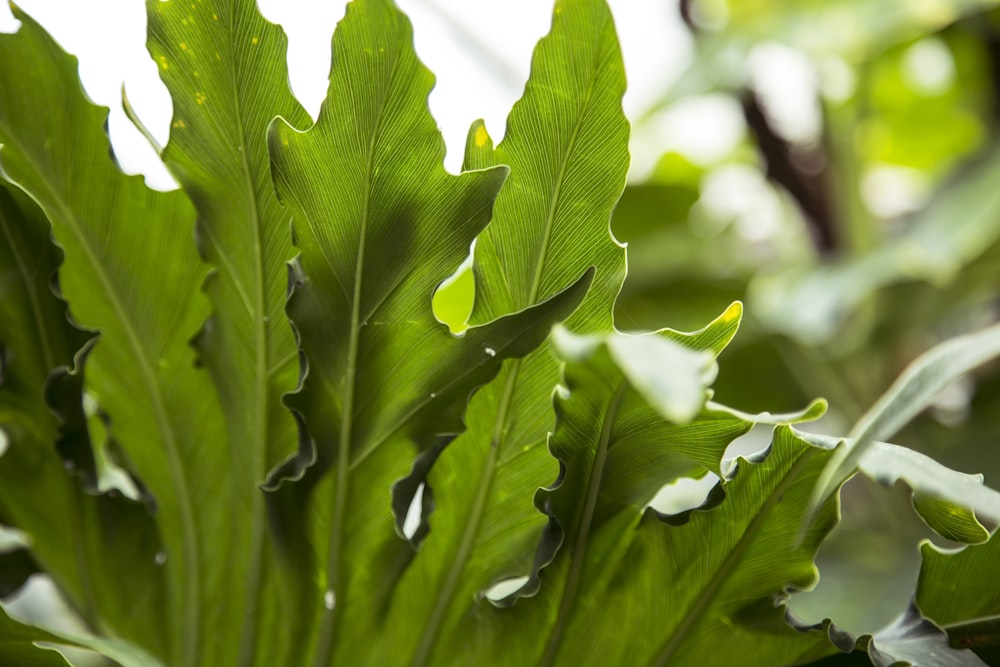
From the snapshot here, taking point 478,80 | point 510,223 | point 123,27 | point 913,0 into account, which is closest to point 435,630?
point 510,223

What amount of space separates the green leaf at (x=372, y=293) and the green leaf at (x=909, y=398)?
0.09 m

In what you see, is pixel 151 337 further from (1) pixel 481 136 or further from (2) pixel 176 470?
(1) pixel 481 136

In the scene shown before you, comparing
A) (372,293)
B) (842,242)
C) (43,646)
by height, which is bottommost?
(43,646)

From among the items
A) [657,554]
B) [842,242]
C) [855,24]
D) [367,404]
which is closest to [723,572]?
[657,554]

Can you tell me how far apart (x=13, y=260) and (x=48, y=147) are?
0.05 metres

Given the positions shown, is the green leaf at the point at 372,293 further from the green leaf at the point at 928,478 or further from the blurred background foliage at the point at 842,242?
the blurred background foliage at the point at 842,242

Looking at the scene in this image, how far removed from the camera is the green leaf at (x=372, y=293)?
0.28 m

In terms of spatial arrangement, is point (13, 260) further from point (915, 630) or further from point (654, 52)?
point (654, 52)

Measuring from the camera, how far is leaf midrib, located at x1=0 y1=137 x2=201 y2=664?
1.20ft

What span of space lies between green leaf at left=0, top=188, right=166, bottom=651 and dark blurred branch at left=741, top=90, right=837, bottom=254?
0.98 m

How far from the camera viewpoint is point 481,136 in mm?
310

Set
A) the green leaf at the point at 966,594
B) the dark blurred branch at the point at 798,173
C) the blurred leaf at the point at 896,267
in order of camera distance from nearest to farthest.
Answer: the green leaf at the point at 966,594
the blurred leaf at the point at 896,267
the dark blurred branch at the point at 798,173

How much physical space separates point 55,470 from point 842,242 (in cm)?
Answer: 106

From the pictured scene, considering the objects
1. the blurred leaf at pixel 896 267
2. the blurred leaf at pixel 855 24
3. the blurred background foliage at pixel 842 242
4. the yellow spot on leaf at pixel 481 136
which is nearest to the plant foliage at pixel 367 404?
the yellow spot on leaf at pixel 481 136
